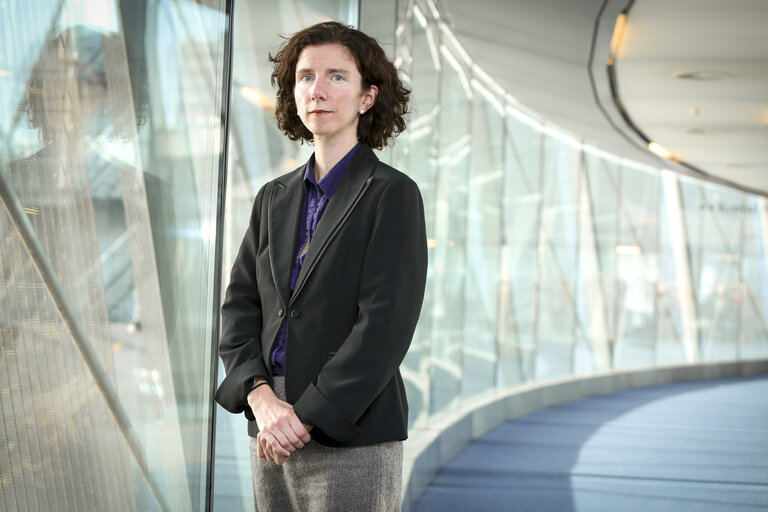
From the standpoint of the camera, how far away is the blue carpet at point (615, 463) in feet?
18.1

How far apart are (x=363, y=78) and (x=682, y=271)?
54.2 feet

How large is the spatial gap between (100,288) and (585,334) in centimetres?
1427

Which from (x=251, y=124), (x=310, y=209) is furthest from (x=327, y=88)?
(x=251, y=124)

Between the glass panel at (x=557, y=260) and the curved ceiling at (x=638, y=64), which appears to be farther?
the glass panel at (x=557, y=260)

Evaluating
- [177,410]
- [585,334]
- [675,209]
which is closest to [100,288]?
[177,410]

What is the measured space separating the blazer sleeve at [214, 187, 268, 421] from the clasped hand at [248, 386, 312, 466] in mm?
55

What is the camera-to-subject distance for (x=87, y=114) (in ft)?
5.38

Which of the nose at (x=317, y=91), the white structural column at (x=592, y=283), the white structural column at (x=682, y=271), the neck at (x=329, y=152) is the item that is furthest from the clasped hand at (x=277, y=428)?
the white structural column at (x=682, y=271)

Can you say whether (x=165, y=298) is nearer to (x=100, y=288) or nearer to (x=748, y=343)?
(x=100, y=288)

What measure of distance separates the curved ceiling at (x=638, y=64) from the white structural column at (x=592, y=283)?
4.33 m

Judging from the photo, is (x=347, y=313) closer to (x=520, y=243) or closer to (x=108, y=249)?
(x=108, y=249)

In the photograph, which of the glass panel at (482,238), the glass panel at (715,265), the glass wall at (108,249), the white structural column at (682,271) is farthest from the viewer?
the glass panel at (715,265)

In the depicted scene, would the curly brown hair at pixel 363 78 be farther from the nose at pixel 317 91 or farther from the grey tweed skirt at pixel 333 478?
the grey tweed skirt at pixel 333 478

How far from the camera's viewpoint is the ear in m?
1.72
